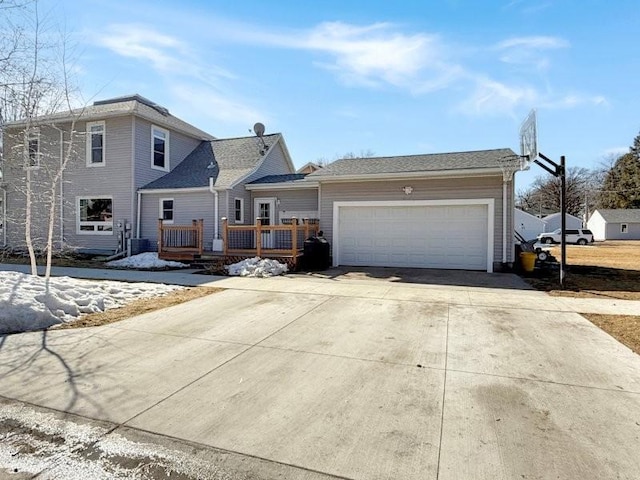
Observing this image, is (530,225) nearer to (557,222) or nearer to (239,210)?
(557,222)

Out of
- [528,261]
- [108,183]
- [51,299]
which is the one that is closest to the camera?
[51,299]

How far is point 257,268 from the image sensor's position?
11.0 metres

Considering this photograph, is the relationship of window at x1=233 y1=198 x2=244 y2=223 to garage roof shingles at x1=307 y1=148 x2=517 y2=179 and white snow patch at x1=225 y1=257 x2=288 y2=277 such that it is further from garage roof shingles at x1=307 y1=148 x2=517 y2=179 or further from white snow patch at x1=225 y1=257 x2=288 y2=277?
white snow patch at x1=225 y1=257 x2=288 y2=277

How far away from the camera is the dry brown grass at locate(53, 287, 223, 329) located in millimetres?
5596

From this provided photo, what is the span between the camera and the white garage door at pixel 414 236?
39.3 ft

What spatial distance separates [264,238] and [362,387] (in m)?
11.0

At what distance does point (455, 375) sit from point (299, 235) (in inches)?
390

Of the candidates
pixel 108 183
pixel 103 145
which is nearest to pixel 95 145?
pixel 103 145

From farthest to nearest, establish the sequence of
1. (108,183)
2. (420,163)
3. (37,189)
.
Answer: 1. (37,189)
2. (108,183)
3. (420,163)

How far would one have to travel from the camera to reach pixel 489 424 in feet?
9.21

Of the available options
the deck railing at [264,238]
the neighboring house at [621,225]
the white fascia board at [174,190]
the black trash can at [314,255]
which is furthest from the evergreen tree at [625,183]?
the white fascia board at [174,190]

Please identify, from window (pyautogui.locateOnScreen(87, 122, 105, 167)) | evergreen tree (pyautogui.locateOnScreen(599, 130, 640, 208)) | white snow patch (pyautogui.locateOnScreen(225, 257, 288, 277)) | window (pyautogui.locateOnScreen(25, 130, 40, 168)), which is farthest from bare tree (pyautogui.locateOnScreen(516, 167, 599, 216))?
window (pyautogui.locateOnScreen(25, 130, 40, 168))

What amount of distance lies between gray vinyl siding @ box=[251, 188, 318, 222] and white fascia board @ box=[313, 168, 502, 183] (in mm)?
1505

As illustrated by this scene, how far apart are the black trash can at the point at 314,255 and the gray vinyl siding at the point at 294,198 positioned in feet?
9.38
